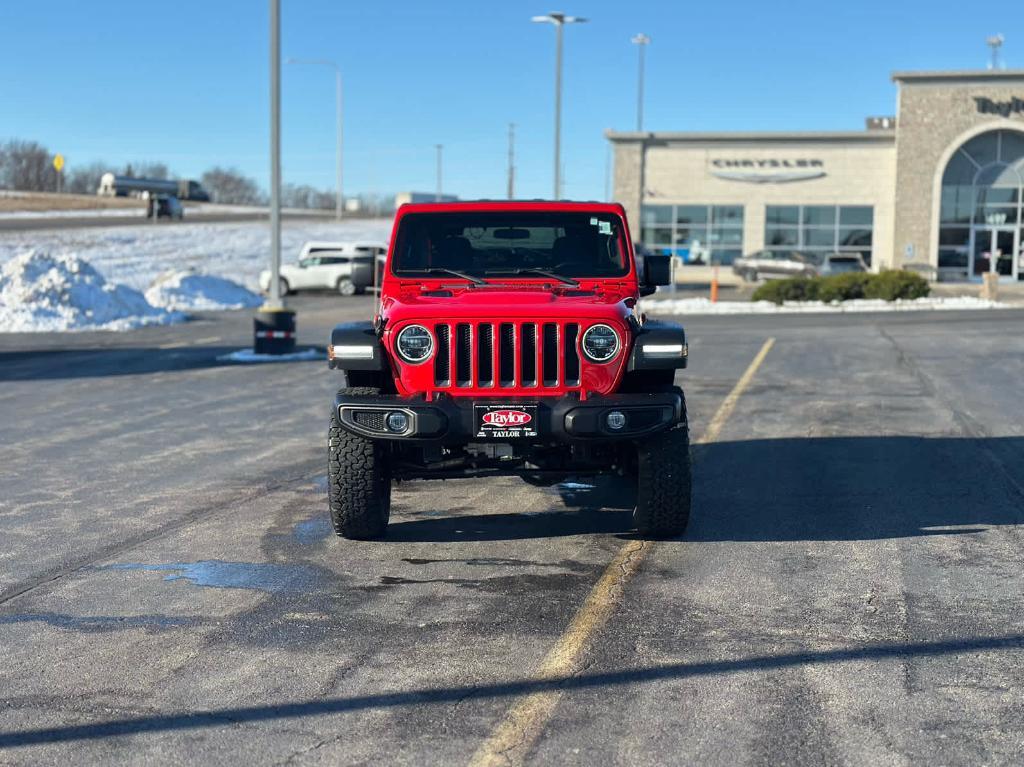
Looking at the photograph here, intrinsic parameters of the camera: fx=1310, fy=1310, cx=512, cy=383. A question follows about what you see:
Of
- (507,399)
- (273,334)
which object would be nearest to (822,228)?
(273,334)

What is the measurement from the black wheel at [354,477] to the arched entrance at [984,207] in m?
48.0

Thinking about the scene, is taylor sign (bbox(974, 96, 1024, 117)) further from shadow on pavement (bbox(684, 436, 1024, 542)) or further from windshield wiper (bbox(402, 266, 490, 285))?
windshield wiper (bbox(402, 266, 490, 285))

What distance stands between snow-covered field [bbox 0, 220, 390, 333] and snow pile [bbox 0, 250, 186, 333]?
2 cm

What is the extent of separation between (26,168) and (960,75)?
107 m

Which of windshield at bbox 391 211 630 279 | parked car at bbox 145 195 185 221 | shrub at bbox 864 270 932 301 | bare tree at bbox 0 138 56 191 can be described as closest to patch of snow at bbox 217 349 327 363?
windshield at bbox 391 211 630 279

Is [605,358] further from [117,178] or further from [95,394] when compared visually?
[117,178]

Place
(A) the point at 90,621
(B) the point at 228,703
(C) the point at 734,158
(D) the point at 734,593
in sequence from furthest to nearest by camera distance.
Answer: (C) the point at 734,158 < (D) the point at 734,593 < (A) the point at 90,621 < (B) the point at 228,703

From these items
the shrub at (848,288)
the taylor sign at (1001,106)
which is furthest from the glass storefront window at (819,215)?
the shrub at (848,288)

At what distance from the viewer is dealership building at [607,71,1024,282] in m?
51.2

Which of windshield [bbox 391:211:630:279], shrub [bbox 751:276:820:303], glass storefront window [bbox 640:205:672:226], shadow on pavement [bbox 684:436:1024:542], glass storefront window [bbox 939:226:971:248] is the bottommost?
shadow on pavement [bbox 684:436:1024:542]

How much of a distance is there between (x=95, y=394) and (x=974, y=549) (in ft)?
40.1

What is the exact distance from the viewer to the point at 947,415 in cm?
1426

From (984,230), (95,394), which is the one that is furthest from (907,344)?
(984,230)

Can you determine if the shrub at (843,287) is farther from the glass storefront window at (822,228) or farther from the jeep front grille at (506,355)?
the jeep front grille at (506,355)
